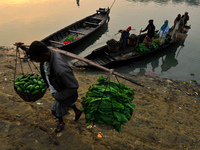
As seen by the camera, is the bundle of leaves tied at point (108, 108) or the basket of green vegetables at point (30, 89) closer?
the bundle of leaves tied at point (108, 108)

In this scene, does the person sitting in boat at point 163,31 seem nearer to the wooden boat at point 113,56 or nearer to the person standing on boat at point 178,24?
the wooden boat at point 113,56

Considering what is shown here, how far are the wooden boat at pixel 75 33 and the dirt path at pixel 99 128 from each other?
3.92 meters

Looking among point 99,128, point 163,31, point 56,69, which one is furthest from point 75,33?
point 56,69

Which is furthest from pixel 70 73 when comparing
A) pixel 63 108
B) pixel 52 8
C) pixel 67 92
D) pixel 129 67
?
pixel 52 8

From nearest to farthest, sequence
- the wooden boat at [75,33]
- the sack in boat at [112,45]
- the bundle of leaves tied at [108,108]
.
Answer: the bundle of leaves tied at [108,108] < the sack in boat at [112,45] < the wooden boat at [75,33]

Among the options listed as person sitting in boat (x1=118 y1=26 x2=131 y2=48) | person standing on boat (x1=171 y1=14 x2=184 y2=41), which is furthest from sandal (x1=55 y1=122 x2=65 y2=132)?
person standing on boat (x1=171 y1=14 x2=184 y2=41)

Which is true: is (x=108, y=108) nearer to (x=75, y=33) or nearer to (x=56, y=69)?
(x=56, y=69)

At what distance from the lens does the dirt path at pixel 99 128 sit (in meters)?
2.88

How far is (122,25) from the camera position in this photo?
51.8ft

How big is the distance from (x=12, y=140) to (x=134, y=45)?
8695 millimetres

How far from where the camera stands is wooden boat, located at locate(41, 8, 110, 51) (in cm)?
886

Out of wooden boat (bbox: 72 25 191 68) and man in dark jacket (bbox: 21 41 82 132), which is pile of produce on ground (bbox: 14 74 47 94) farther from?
wooden boat (bbox: 72 25 191 68)

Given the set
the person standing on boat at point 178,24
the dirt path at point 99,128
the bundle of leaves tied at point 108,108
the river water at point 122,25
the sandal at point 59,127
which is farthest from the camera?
the person standing on boat at point 178,24

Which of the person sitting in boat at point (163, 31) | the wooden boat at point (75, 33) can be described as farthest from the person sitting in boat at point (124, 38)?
the wooden boat at point (75, 33)
